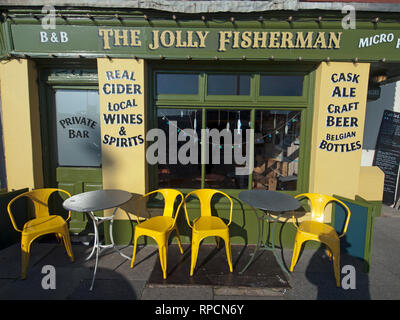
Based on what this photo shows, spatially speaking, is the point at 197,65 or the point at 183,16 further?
the point at 197,65

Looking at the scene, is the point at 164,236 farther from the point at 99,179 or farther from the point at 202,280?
the point at 99,179

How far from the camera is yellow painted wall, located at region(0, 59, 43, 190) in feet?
10.5

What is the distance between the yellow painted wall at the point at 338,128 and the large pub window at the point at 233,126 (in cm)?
23

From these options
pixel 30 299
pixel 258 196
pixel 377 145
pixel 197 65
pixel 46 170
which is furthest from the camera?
pixel 377 145

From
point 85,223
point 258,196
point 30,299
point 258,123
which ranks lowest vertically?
point 30,299

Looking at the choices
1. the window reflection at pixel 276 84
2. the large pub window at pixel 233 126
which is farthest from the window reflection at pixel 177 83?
the window reflection at pixel 276 84

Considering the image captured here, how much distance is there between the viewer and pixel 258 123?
3473 mm

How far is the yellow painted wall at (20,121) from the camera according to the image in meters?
3.21

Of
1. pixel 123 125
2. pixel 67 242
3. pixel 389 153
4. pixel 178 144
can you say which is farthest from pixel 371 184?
pixel 67 242

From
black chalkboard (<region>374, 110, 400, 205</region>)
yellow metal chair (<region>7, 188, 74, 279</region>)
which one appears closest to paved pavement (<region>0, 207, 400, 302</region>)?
yellow metal chair (<region>7, 188, 74, 279</region>)

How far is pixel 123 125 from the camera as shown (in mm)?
3221

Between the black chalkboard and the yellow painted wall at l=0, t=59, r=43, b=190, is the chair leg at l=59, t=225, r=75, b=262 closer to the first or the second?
the yellow painted wall at l=0, t=59, r=43, b=190

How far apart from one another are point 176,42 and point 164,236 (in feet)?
9.35

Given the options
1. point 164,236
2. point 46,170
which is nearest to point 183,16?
point 164,236
